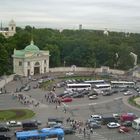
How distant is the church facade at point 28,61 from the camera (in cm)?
7156

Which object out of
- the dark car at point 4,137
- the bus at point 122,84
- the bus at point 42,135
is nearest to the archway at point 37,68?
the bus at point 122,84

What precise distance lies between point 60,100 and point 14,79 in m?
19.5

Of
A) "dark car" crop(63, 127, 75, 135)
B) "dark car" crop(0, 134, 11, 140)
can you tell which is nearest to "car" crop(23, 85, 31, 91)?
"dark car" crop(63, 127, 75, 135)

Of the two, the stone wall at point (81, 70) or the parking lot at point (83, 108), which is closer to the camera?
the parking lot at point (83, 108)

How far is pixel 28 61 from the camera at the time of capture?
71.9 m

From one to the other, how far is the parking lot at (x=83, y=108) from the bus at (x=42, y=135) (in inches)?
69.0

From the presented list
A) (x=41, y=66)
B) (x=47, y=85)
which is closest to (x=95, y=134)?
(x=47, y=85)

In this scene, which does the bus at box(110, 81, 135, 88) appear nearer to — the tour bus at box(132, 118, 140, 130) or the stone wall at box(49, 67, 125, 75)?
the stone wall at box(49, 67, 125, 75)

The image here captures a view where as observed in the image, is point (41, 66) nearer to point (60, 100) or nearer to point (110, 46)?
point (110, 46)

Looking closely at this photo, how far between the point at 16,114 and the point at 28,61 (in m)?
29.9

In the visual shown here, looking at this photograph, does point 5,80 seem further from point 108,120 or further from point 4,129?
point 108,120

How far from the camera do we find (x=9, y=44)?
259 feet

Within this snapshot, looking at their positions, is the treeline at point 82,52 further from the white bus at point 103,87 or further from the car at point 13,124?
the car at point 13,124

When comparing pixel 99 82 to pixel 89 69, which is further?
pixel 89 69
